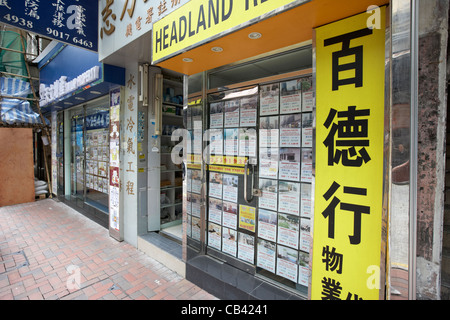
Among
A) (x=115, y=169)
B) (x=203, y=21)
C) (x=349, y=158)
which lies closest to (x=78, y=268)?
(x=115, y=169)

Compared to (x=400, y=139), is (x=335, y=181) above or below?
below

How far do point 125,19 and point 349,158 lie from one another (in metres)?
3.70

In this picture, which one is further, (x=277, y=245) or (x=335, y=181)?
(x=277, y=245)

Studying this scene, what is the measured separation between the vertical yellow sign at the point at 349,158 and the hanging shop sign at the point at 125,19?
6.39 feet

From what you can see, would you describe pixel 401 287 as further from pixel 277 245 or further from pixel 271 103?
pixel 271 103

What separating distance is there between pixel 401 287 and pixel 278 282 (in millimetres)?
1551

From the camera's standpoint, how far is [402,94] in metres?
1.34

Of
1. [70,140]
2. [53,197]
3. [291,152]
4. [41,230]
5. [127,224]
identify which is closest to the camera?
[291,152]

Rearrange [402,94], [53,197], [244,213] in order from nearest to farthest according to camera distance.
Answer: [402,94]
[244,213]
[53,197]

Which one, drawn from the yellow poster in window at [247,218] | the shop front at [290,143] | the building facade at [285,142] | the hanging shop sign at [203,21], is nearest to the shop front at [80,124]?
the building facade at [285,142]

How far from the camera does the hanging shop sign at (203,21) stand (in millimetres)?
1725

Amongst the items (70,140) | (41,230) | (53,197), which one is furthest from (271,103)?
(53,197)

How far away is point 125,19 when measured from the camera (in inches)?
137

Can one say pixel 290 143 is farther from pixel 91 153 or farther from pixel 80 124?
pixel 80 124
